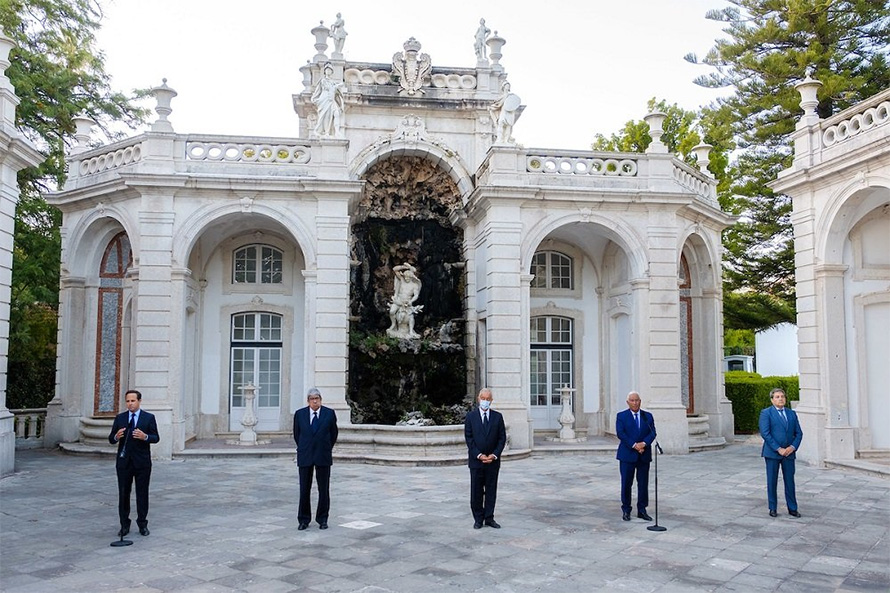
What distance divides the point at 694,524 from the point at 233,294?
11113 mm

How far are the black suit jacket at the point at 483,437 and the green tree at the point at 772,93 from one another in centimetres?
1602

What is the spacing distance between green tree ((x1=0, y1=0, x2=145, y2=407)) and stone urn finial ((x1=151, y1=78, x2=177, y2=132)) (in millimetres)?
3646

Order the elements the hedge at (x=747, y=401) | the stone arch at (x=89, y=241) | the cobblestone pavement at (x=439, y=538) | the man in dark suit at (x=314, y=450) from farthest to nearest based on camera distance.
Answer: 1. the hedge at (x=747, y=401)
2. the stone arch at (x=89, y=241)
3. the man in dark suit at (x=314, y=450)
4. the cobblestone pavement at (x=439, y=538)

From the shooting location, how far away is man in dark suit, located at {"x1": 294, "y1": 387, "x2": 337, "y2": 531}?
7500mm

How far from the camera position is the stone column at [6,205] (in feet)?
35.9

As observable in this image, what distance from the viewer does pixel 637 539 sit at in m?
7.09

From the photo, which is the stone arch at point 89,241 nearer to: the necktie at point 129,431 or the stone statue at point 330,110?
the stone statue at point 330,110

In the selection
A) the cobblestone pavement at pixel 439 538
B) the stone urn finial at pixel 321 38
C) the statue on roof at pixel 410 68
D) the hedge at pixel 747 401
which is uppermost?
the stone urn finial at pixel 321 38

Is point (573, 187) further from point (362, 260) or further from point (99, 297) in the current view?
point (99, 297)

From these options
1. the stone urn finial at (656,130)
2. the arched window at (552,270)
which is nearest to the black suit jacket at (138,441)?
the arched window at (552,270)

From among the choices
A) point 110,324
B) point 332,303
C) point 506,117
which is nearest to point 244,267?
point 110,324

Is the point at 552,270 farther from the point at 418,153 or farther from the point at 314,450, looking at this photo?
the point at 314,450

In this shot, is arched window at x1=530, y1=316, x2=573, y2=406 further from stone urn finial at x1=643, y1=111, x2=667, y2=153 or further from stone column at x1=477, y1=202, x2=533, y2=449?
stone urn finial at x1=643, y1=111, x2=667, y2=153

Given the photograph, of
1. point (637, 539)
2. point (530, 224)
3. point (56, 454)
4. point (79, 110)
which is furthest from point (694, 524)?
point (79, 110)
